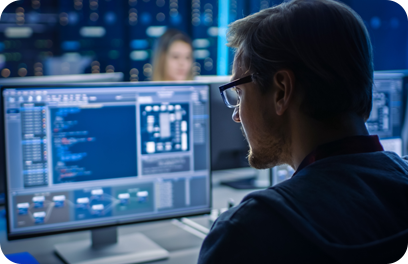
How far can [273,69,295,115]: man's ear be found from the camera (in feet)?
2.41

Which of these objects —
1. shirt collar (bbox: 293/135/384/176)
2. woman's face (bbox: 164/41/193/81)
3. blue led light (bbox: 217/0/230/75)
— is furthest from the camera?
blue led light (bbox: 217/0/230/75)

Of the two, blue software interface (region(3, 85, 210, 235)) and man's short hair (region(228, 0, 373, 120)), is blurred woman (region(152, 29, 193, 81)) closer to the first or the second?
blue software interface (region(3, 85, 210, 235))

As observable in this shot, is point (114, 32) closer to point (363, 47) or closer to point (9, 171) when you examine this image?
point (9, 171)

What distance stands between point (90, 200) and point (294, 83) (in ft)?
2.32

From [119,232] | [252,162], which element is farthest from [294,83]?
[119,232]

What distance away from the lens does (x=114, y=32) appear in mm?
5652

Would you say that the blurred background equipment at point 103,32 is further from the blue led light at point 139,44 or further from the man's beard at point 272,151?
the man's beard at point 272,151

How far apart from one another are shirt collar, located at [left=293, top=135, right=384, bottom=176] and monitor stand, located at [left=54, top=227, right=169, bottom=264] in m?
0.64

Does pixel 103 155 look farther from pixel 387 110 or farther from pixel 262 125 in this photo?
pixel 387 110

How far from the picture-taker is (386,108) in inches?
68.1

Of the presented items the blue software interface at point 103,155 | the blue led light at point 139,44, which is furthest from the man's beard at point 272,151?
the blue led light at point 139,44

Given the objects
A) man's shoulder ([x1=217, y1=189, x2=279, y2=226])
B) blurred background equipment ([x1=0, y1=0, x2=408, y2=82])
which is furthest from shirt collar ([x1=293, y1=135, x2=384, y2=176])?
blurred background equipment ([x1=0, y1=0, x2=408, y2=82])

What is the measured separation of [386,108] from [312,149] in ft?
3.75

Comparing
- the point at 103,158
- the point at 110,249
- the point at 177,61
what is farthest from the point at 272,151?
the point at 177,61
